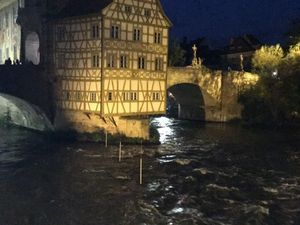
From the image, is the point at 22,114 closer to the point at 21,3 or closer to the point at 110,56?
the point at 21,3

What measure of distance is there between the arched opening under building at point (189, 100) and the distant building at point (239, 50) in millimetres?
18285

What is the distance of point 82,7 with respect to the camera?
3831cm

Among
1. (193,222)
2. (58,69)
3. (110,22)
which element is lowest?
(193,222)

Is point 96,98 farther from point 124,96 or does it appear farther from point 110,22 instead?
point 110,22

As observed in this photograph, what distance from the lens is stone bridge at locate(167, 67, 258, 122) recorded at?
52188 millimetres

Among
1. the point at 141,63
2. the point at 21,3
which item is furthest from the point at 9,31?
the point at 141,63

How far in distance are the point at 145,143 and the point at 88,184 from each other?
12898 mm

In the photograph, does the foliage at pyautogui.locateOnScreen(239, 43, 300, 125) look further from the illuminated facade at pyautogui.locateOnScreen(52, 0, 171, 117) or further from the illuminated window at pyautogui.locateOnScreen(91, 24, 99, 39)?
the illuminated window at pyautogui.locateOnScreen(91, 24, 99, 39)

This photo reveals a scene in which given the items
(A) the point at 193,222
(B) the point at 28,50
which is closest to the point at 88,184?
(A) the point at 193,222

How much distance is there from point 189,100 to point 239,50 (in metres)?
24.7

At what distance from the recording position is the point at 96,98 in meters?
36.7

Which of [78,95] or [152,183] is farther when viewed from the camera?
[78,95]

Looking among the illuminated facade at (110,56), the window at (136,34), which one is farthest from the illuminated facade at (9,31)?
the window at (136,34)

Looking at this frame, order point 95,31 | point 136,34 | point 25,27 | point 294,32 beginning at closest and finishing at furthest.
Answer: point 95,31 → point 136,34 → point 25,27 → point 294,32
